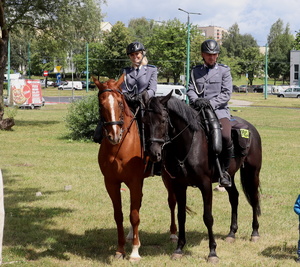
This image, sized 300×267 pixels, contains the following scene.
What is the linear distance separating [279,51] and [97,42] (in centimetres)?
5599

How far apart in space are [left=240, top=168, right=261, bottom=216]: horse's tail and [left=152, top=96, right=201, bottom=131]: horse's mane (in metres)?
1.81

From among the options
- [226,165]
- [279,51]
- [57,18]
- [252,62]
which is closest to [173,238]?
[226,165]

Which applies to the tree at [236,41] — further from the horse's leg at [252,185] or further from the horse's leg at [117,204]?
the horse's leg at [117,204]

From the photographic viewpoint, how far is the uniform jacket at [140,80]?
24.0ft

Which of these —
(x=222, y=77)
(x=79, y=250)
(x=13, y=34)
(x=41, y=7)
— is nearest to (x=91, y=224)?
(x=79, y=250)

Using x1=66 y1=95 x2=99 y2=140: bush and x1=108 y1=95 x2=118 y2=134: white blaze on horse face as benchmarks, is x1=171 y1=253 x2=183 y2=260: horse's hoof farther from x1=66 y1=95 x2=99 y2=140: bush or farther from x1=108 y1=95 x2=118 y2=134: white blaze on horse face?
x1=66 y1=95 x2=99 y2=140: bush

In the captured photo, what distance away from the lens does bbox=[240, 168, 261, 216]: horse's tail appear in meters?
8.04

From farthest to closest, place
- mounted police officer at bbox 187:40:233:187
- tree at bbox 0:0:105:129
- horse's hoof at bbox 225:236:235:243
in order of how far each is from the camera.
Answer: tree at bbox 0:0:105:129 → horse's hoof at bbox 225:236:235:243 → mounted police officer at bbox 187:40:233:187

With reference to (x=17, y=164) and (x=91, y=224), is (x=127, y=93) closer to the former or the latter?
(x=91, y=224)

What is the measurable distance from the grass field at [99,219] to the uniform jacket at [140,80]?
238cm

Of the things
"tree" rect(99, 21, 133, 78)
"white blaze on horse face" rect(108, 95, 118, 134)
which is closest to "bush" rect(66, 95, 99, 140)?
"white blaze on horse face" rect(108, 95, 118, 134)

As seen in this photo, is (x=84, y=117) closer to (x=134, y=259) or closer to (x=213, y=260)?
(x=134, y=259)

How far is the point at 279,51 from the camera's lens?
123875 mm

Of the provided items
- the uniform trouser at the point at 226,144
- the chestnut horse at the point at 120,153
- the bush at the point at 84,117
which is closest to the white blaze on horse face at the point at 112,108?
the chestnut horse at the point at 120,153
